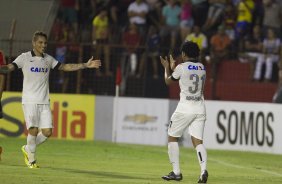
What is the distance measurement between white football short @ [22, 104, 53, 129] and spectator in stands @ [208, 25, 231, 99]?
34.4 feet

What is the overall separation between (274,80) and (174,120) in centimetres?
1284

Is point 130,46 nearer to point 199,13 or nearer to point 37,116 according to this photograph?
point 199,13

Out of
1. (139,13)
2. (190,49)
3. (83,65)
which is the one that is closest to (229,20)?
(139,13)

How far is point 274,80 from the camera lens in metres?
28.8

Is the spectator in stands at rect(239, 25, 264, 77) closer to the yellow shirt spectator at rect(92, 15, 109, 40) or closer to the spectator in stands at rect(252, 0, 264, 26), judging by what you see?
the spectator in stands at rect(252, 0, 264, 26)

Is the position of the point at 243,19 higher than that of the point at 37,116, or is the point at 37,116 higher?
the point at 243,19

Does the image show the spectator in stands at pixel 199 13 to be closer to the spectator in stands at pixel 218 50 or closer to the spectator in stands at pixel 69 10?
the spectator in stands at pixel 218 50

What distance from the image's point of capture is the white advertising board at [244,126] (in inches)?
1011

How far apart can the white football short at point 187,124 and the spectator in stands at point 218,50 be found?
1147 centimetres

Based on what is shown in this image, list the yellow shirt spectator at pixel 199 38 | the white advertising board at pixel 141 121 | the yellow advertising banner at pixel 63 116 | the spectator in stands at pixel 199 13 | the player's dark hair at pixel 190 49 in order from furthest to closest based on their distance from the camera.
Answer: the spectator in stands at pixel 199 13
the yellow shirt spectator at pixel 199 38
the yellow advertising banner at pixel 63 116
the white advertising board at pixel 141 121
the player's dark hair at pixel 190 49

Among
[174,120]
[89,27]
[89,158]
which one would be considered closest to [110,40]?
[89,27]

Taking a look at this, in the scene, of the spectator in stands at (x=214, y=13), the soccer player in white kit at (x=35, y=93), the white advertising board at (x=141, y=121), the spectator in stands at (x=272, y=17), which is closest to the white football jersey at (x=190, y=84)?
the soccer player in white kit at (x=35, y=93)

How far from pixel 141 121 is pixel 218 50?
3238mm

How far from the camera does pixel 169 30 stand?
1190 inches
